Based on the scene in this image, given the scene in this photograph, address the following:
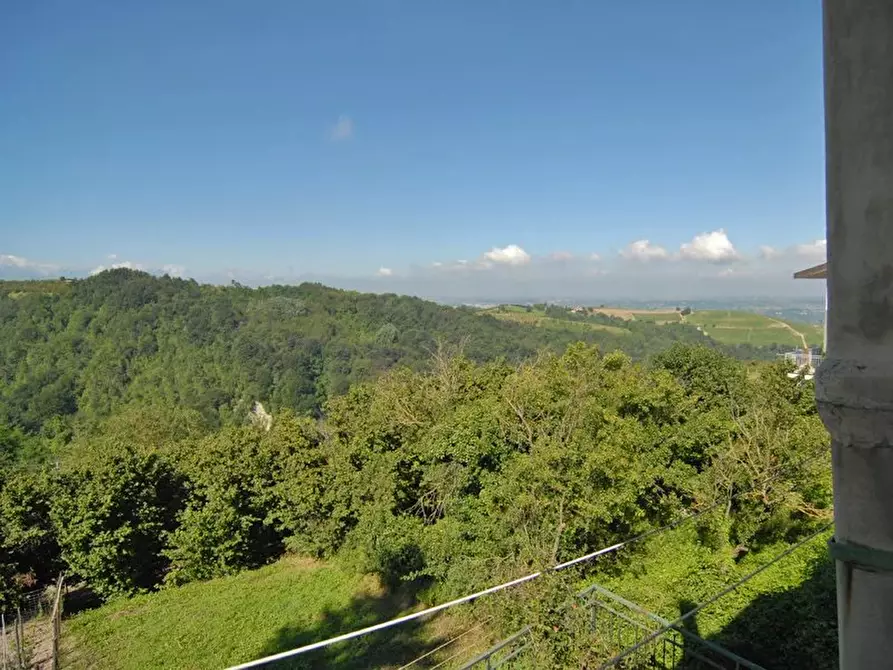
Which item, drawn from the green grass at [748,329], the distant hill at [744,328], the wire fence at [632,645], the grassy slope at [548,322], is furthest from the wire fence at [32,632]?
the green grass at [748,329]

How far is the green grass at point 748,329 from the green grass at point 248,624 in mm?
93951

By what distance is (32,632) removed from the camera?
1325 centimetres

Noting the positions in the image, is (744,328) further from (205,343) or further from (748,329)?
(205,343)

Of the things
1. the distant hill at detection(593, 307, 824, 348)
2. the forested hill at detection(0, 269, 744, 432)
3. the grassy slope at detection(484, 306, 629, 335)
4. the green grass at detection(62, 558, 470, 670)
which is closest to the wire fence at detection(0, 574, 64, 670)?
the green grass at detection(62, 558, 470, 670)

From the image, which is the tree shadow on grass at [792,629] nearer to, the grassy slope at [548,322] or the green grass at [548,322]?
the green grass at [548,322]

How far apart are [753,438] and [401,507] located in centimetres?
981

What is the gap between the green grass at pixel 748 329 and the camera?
9919cm

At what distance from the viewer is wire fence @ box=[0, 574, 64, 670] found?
37.3ft

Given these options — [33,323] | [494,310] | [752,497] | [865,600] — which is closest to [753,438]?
[752,497]

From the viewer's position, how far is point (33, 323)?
253 feet

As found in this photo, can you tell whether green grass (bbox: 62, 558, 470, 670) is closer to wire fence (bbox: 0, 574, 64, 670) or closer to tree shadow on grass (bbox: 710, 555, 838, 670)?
wire fence (bbox: 0, 574, 64, 670)

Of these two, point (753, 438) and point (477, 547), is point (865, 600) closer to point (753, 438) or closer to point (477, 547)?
point (477, 547)

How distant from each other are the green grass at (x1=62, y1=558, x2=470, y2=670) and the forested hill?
124 ft

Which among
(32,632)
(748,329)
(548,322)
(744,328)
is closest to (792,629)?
(32,632)
